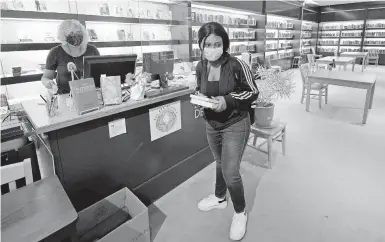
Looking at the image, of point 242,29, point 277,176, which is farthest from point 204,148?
point 242,29

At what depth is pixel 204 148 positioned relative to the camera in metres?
2.87

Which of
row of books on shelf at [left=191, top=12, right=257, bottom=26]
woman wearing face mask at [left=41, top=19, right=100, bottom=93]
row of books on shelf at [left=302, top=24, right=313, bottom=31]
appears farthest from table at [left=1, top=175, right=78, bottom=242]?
row of books on shelf at [left=302, top=24, right=313, bottom=31]

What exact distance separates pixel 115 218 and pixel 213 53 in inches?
57.2

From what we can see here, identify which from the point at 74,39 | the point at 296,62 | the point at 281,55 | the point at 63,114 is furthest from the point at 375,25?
the point at 63,114

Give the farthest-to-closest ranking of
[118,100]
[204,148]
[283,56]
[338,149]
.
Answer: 1. [283,56]
2. [338,149]
3. [204,148]
4. [118,100]

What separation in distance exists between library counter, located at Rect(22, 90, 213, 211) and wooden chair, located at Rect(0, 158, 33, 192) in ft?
0.68

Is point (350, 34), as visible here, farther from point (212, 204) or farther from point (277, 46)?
point (212, 204)

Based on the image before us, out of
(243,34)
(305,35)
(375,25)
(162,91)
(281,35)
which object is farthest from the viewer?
(305,35)

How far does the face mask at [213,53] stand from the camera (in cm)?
157

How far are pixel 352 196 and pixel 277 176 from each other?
27.6 inches

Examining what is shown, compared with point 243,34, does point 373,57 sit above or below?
below

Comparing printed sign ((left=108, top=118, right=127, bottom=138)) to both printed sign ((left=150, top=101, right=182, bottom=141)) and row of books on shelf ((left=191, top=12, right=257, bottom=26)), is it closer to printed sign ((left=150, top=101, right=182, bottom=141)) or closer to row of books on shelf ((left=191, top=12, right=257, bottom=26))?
printed sign ((left=150, top=101, right=182, bottom=141))

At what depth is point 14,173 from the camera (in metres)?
1.33

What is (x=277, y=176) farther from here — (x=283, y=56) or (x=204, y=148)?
(x=283, y=56)
